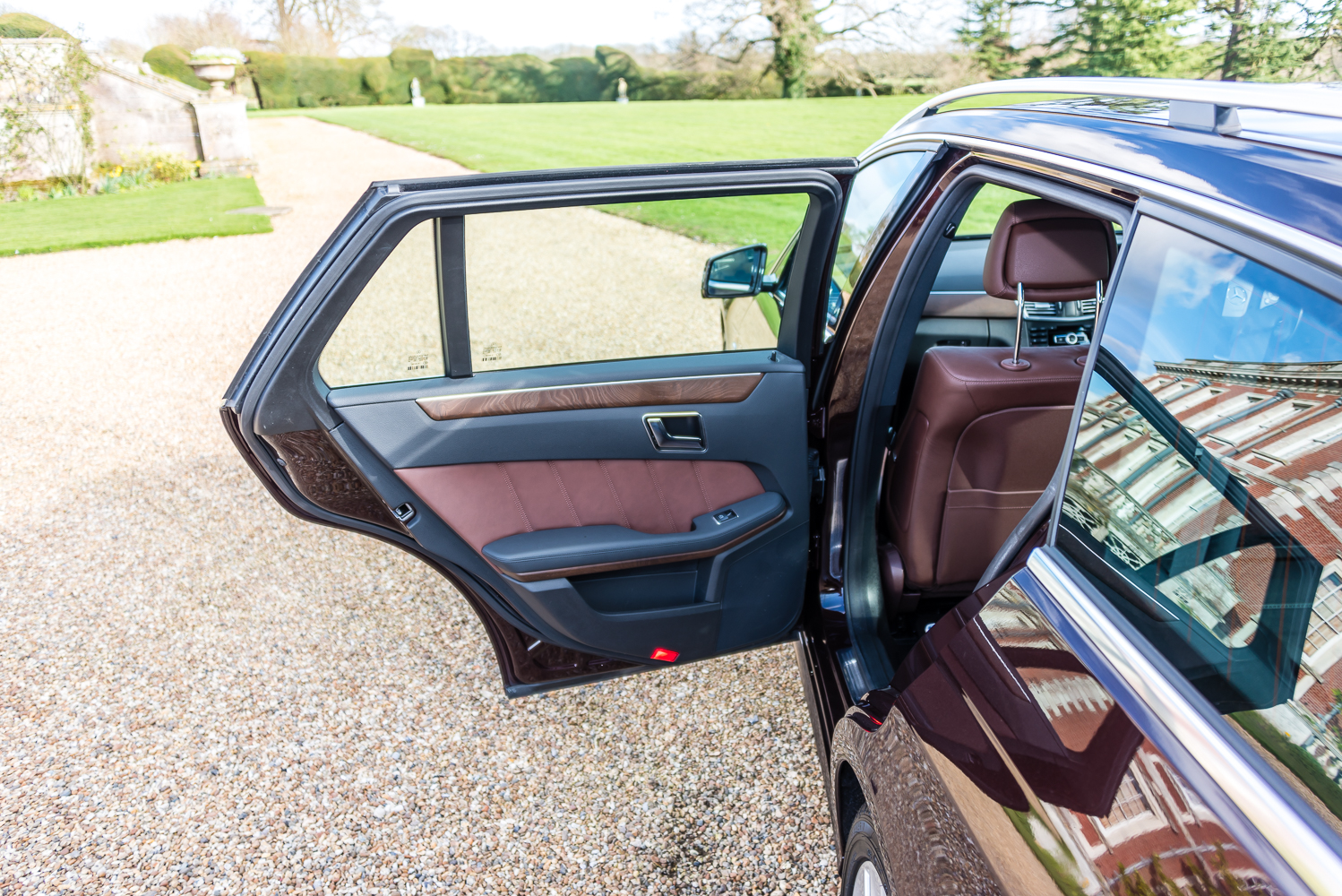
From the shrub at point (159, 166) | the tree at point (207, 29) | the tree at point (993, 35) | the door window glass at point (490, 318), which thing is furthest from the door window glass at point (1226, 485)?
the tree at point (207, 29)

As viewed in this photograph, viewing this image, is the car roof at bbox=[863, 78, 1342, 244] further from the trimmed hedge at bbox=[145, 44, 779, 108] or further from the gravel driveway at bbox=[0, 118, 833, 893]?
the trimmed hedge at bbox=[145, 44, 779, 108]

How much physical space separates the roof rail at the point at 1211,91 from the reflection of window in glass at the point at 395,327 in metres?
1.39

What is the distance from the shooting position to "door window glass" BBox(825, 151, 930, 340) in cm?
220

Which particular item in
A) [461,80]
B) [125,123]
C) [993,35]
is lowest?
[125,123]

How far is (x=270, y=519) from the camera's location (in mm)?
4051

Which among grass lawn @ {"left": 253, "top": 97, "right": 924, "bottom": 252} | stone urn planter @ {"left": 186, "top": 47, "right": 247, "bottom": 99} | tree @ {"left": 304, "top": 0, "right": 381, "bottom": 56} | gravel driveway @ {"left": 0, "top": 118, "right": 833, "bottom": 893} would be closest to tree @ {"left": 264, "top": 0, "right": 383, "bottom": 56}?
tree @ {"left": 304, "top": 0, "right": 381, "bottom": 56}

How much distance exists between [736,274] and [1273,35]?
2.33m

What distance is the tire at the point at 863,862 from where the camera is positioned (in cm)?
146

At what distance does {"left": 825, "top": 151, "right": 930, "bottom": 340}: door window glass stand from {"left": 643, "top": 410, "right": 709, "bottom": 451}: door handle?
0.61 metres

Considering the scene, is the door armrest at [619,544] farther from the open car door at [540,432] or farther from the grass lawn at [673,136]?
the grass lawn at [673,136]

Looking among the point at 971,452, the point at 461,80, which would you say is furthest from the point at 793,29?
the point at 971,452

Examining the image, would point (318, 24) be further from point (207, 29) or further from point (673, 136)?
point (673, 136)

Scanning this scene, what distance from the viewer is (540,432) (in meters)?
2.03

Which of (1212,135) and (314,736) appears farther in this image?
(314,736)
